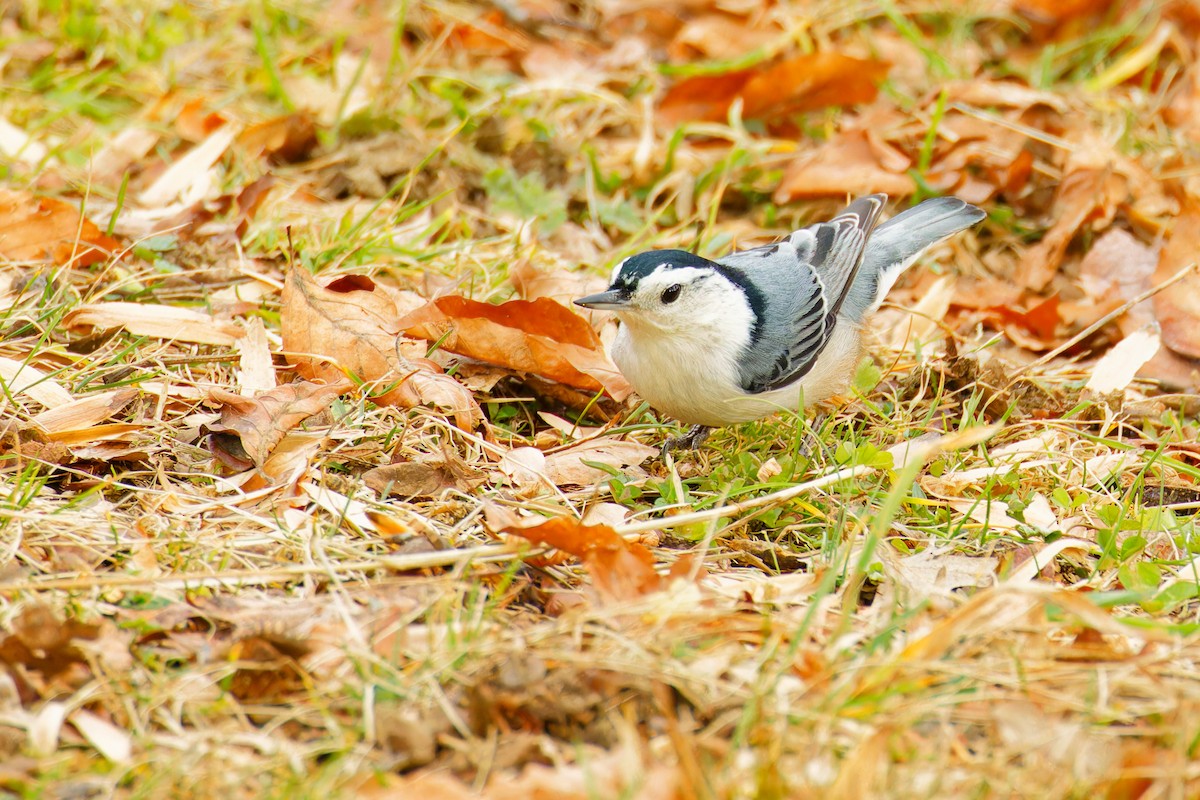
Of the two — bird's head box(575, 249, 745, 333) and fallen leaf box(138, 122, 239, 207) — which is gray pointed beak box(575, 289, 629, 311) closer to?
bird's head box(575, 249, 745, 333)

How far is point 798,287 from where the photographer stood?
4742 millimetres

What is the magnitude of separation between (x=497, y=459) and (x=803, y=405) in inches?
45.2

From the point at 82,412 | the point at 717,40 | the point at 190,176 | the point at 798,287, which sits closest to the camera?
the point at 82,412

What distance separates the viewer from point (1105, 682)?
9.21 feet

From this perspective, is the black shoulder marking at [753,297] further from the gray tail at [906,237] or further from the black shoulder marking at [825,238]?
the gray tail at [906,237]

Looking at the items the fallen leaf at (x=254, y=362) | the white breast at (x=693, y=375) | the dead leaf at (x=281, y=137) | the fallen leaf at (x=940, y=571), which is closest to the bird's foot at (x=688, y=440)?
the white breast at (x=693, y=375)

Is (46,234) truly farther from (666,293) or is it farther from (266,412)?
(666,293)

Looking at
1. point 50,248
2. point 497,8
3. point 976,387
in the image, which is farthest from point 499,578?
point 497,8

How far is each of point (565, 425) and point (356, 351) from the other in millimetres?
813

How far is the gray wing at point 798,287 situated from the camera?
4.47 meters

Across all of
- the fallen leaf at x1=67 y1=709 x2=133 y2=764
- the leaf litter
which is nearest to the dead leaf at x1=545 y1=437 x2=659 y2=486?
the leaf litter

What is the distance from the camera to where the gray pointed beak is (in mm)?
4082

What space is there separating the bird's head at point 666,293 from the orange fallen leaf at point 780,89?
2478 mm

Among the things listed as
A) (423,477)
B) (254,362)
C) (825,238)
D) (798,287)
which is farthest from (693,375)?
(254,362)
